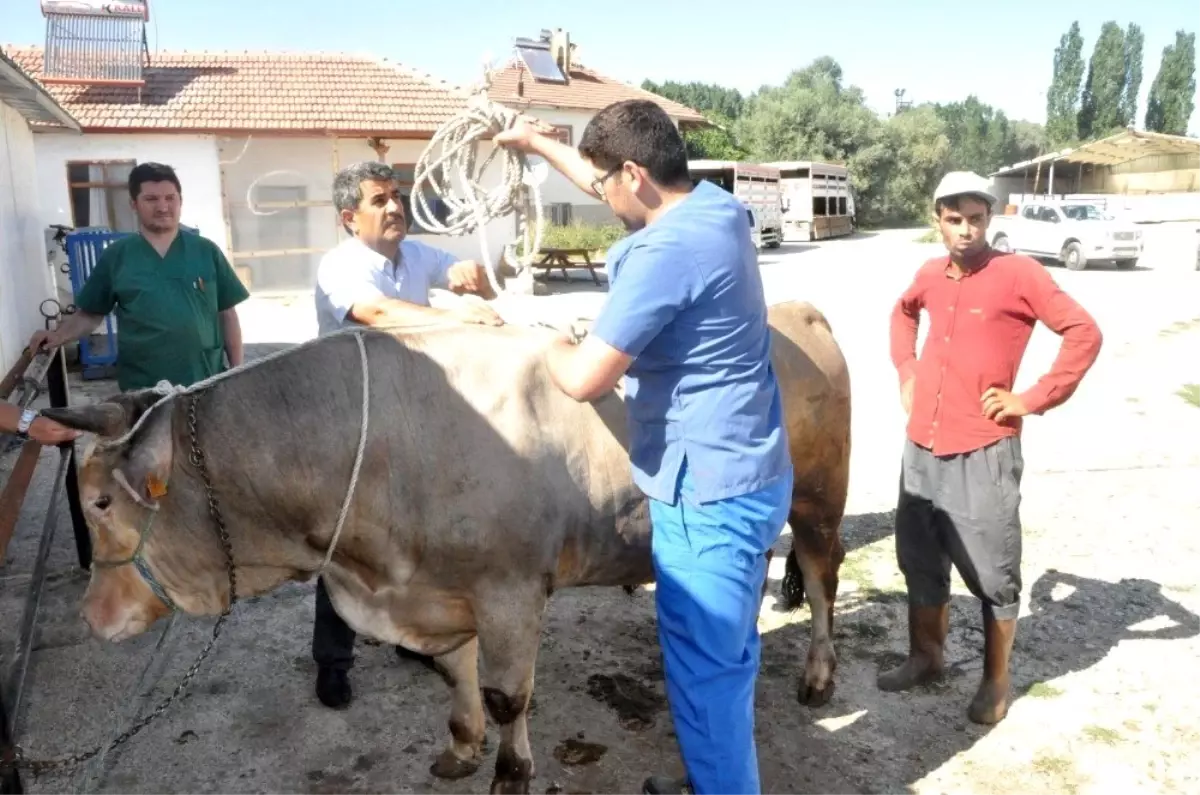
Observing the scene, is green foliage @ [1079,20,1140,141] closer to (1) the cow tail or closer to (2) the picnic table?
(2) the picnic table

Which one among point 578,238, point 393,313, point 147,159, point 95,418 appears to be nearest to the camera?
point 95,418

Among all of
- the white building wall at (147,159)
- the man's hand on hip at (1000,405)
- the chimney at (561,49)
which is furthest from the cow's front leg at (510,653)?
the chimney at (561,49)

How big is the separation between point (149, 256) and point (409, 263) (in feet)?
4.34

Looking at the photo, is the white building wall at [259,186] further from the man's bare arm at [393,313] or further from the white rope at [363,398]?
the white rope at [363,398]

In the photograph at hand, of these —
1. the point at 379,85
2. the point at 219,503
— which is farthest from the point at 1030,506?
the point at 379,85

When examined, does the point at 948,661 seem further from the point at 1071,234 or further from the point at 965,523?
the point at 1071,234

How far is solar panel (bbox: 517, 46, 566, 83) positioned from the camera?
3184 centimetres

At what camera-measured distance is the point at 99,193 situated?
16859 millimetres

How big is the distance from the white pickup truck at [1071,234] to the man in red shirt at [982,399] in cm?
1822

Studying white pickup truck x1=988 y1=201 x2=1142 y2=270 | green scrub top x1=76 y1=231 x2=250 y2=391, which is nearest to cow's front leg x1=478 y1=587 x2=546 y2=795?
green scrub top x1=76 y1=231 x2=250 y2=391

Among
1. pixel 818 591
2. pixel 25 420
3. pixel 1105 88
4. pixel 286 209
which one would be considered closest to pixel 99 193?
pixel 286 209

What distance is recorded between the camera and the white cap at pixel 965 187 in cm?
348

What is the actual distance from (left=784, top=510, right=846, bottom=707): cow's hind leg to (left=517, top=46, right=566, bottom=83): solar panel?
1189 inches

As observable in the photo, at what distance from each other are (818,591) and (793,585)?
1.87ft
